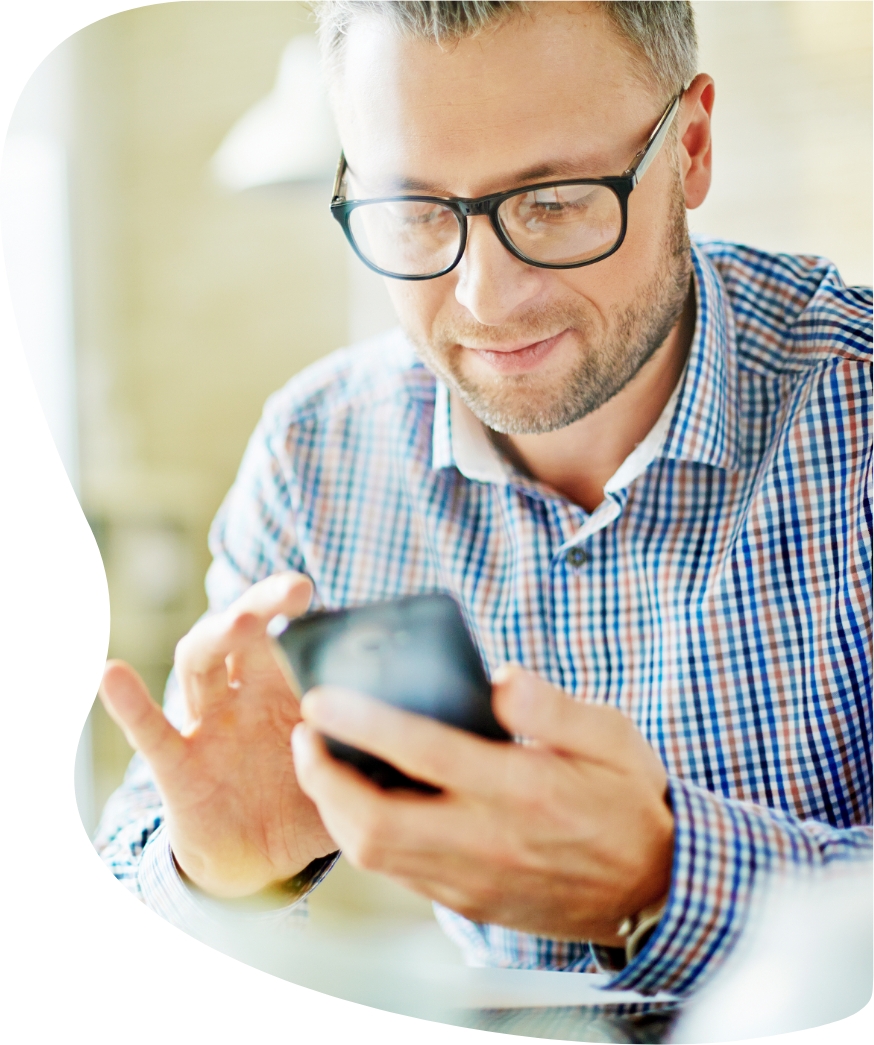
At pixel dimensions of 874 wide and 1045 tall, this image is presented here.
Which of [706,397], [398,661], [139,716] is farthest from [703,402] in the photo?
[139,716]

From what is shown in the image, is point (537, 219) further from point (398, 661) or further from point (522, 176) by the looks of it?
point (398, 661)

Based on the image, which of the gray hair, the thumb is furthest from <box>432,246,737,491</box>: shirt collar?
the thumb

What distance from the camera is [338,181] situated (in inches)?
24.7

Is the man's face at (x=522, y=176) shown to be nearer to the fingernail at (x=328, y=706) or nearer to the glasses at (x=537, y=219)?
the glasses at (x=537, y=219)

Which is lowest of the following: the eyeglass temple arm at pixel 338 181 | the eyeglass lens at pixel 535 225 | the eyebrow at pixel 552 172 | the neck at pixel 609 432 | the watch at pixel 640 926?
the watch at pixel 640 926

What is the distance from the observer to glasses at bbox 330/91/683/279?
557 mm

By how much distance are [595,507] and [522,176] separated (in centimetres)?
20

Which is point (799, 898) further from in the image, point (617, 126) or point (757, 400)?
point (617, 126)

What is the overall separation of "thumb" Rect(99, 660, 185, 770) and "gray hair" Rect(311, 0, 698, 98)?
1.44 ft

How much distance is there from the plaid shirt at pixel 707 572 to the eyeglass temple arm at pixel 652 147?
68 millimetres

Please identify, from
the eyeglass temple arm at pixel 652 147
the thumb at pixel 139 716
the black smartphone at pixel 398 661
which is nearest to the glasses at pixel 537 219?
the eyeglass temple arm at pixel 652 147

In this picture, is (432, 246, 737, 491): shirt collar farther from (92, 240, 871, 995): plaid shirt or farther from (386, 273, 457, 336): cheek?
(386, 273, 457, 336): cheek

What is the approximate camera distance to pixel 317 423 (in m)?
0.69

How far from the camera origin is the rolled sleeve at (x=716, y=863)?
1.91 ft
